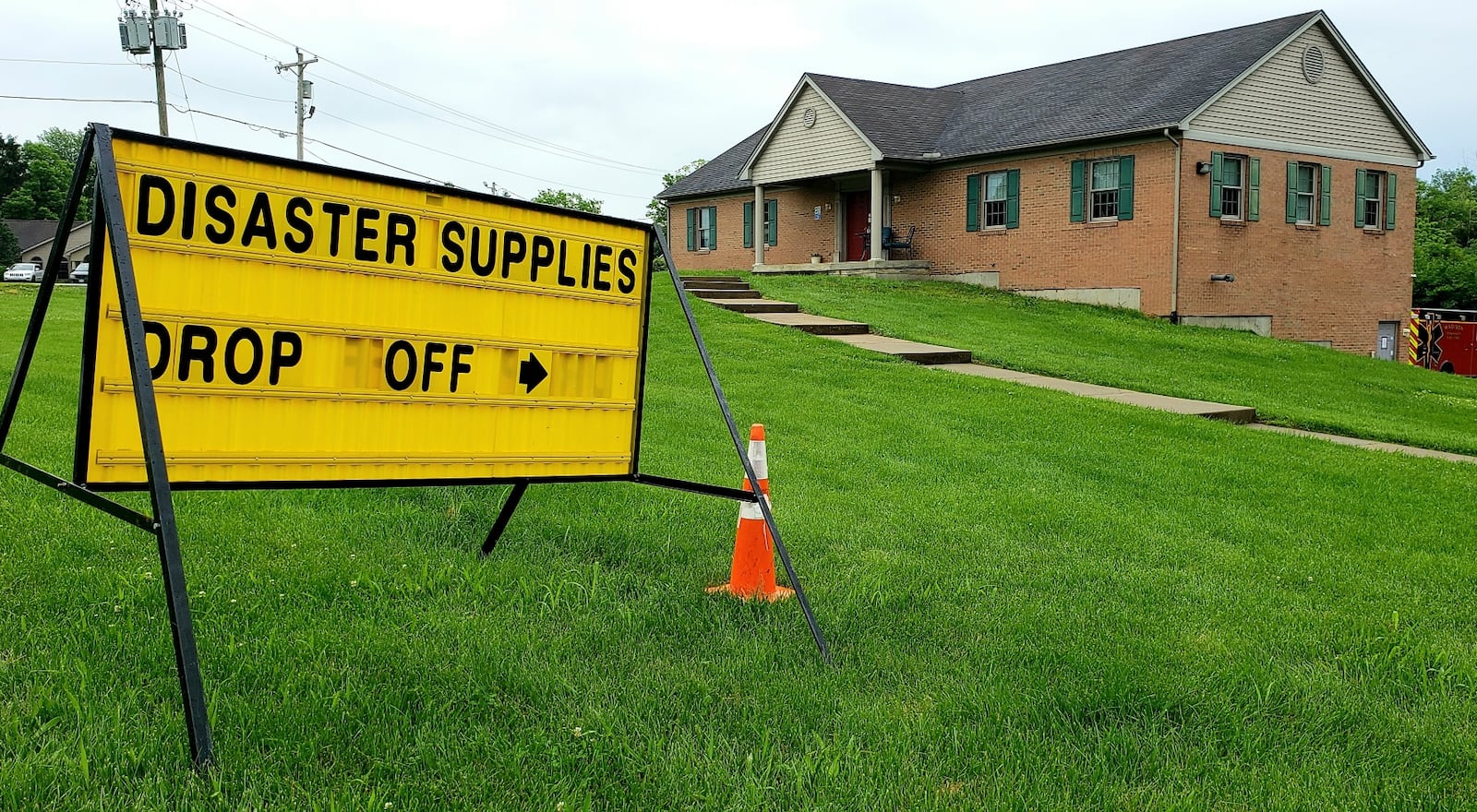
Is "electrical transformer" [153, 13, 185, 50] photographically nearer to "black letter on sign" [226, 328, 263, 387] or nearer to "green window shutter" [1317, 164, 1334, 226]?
"green window shutter" [1317, 164, 1334, 226]

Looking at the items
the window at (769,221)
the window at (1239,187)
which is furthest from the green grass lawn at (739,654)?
the window at (769,221)

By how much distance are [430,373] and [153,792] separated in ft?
5.68

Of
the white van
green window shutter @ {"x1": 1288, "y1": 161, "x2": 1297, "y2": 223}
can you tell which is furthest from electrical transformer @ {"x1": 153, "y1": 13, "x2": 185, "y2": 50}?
green window shutter @ {"x1": 1288, "y1": 161, "x2": 1297, "y2": 223}

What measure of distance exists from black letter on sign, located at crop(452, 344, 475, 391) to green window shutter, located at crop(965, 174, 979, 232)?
23.7 meters

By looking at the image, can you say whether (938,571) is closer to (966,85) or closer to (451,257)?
(451,257)

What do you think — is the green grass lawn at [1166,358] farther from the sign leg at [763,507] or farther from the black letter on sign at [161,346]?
the black letter on sign at [161,346]

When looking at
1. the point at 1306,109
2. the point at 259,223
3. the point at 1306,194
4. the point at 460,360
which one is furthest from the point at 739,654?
the point at 1306,109

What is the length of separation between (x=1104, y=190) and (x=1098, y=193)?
0.63 feet

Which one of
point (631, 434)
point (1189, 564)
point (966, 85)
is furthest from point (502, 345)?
point (966, 85)

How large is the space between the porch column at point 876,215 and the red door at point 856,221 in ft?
8.52

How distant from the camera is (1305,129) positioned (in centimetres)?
2512

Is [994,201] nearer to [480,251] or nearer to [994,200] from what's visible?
[994,200]

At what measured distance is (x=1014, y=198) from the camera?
1008 inches

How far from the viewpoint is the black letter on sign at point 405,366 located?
3.96m
